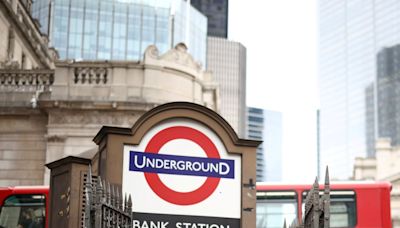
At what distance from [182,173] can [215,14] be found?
180 m

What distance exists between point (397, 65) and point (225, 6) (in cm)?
3663

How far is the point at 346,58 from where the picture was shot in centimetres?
19200

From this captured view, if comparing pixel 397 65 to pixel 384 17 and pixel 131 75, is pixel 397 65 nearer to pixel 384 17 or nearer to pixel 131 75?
pixel 384 17

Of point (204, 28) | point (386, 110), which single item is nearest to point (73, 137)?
point (204, 28)

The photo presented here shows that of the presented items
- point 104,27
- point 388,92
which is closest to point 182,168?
point 104,27

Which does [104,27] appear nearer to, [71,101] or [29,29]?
[29,29]

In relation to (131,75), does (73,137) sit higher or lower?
lower

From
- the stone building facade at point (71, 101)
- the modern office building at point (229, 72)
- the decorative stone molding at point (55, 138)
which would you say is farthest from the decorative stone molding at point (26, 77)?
the modern office building at point (229, 72)

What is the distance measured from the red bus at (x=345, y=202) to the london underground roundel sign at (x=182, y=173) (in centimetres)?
1164

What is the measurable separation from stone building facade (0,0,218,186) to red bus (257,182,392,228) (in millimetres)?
5389

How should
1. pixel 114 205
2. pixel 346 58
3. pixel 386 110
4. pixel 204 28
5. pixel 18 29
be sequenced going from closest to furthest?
pixel 114 205 → pixel 18 29 → pixel 204 28 → pixel 386 110 → pixel 346 58

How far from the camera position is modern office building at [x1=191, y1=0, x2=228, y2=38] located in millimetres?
185875

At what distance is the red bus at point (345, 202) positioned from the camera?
22062mm

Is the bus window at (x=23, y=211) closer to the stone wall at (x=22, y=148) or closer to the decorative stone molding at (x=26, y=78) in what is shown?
the stone wall at (x=22, y=148)
